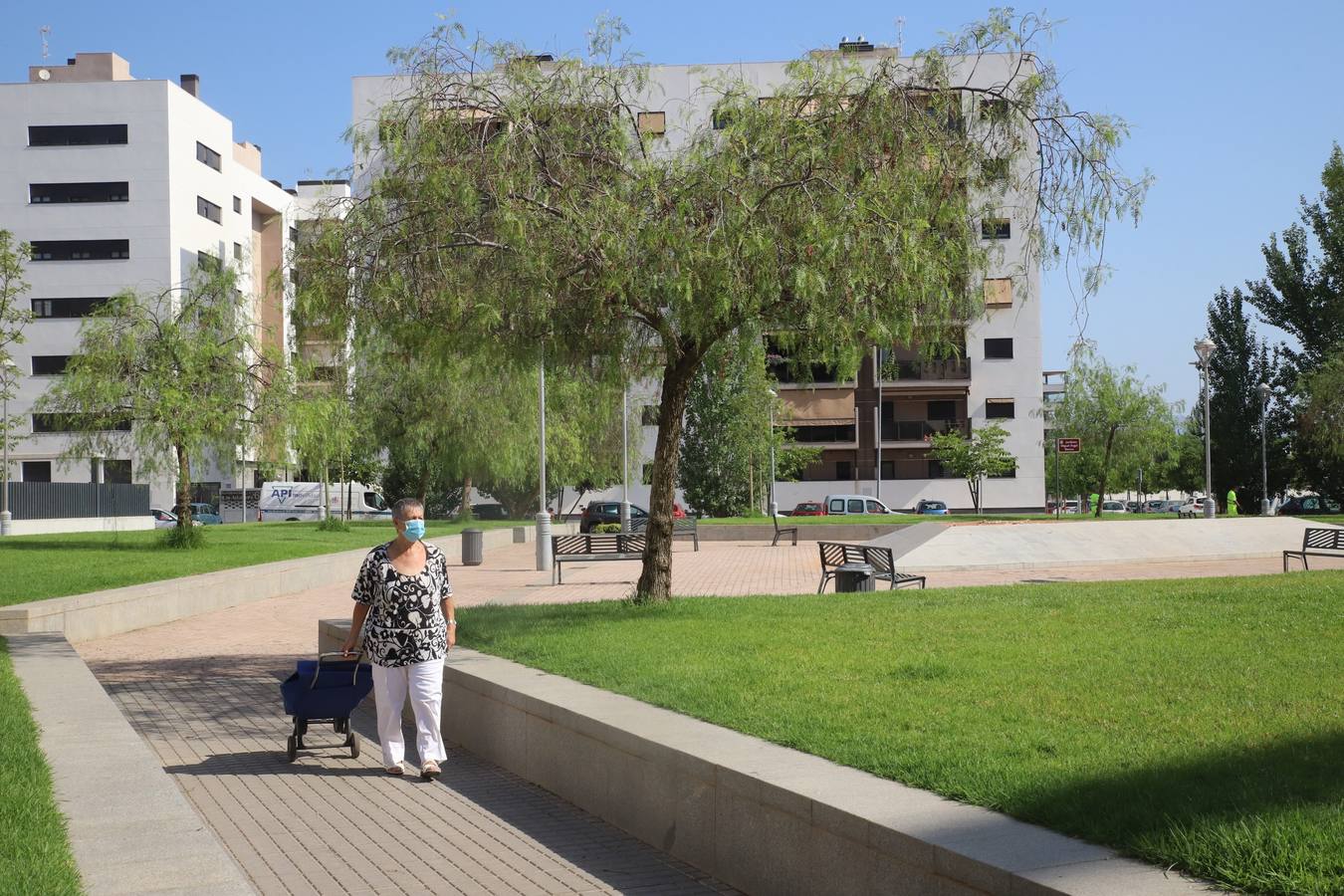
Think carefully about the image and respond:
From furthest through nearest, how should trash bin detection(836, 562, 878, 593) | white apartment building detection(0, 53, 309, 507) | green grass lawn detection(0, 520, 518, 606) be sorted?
white apartment building detection(0, 53, 309, 507) < green grass lawn detection(0, 520, 518, 606) < trash bin detection(836, 562, 878, 593)

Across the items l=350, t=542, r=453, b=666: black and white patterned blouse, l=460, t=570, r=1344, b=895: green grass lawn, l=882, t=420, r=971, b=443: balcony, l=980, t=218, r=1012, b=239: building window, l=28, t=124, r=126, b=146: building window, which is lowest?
l=460, t=570, r=1344, b=895: green grass lawn

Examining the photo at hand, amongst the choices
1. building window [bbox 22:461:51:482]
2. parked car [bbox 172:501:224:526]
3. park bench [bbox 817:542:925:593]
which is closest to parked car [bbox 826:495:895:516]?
parked car [bbox 172:501:224:526]

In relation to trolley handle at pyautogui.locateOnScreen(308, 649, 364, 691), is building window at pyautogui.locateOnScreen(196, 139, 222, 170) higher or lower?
higher

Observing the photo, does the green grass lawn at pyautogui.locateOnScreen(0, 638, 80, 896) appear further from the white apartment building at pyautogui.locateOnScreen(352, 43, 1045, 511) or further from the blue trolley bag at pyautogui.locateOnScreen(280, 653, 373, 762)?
the white apartment building at pyautogui.locateOnScreen(352, 43, 1045, 511)

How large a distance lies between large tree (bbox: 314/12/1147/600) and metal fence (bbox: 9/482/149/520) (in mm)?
40997

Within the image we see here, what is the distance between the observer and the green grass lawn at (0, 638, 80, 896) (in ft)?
15.9

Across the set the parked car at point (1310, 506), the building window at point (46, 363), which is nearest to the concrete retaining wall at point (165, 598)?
the building window at point (46, 363)

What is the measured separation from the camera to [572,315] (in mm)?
13227

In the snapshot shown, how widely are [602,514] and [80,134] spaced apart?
36.2 m

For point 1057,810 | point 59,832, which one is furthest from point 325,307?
point 1057,810

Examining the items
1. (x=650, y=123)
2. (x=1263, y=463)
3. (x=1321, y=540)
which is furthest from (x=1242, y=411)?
(x=1321, y=540)

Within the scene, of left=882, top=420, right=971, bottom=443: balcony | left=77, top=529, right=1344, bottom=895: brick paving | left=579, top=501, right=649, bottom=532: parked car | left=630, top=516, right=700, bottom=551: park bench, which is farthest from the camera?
left=882, top=420, right=971, bottom=443: balcony

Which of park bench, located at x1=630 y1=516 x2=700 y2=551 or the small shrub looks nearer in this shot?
the small shrub

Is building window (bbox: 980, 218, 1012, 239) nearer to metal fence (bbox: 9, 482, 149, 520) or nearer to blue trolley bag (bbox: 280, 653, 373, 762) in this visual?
blue trolley bag (bbox: 280, 653, 373, 762)
